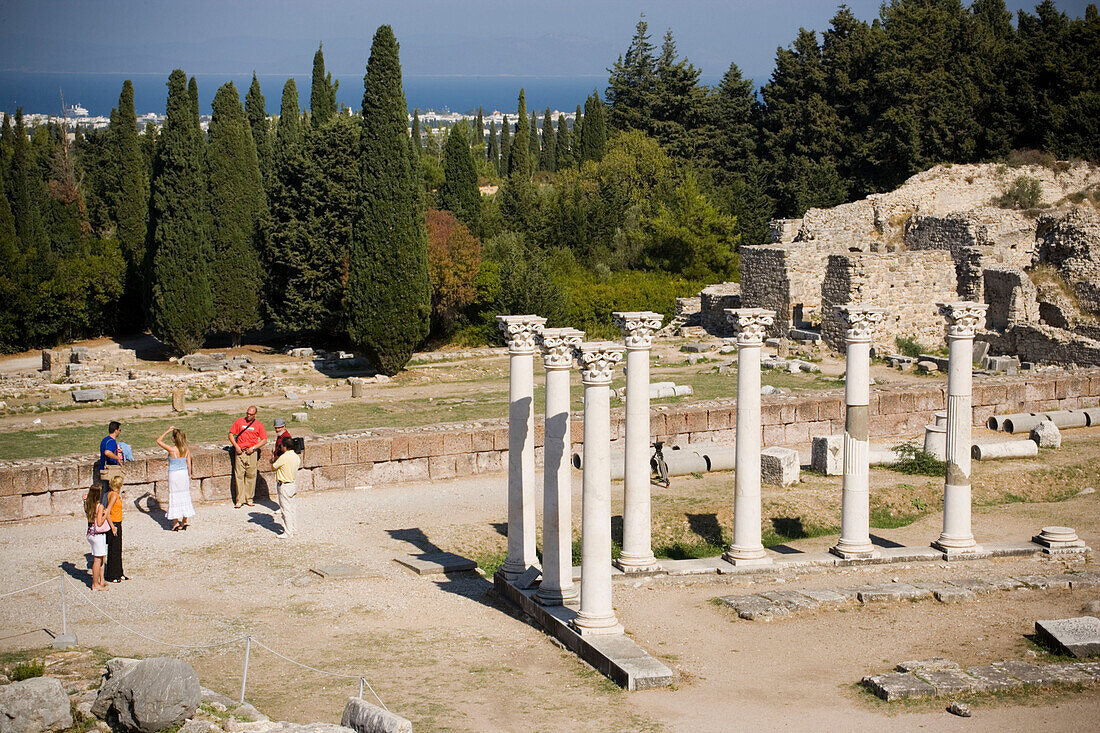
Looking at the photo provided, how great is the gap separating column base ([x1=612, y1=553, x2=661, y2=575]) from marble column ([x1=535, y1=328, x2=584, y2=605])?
3.94 ft

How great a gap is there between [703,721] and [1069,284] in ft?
93.3

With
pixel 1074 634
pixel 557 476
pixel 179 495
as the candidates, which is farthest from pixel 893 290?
pixel 179 495

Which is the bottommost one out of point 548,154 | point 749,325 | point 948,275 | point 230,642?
point 230,642

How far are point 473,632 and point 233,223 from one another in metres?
30.5

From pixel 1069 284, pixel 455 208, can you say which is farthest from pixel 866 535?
pixel 455 208

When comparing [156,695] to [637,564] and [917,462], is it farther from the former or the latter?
[917,462]

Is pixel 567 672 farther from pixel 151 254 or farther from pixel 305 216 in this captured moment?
pixel 151 254

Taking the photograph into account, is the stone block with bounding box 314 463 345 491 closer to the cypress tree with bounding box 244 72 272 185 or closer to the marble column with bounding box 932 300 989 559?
the marble column with bounding box 932 300 989 559

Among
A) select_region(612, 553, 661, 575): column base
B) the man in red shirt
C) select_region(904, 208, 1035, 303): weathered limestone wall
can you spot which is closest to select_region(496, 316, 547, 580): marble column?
select_region(612, 553, 661, 575): column base

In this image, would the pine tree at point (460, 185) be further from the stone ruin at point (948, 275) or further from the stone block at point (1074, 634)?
the stone block at point (1074, 634)

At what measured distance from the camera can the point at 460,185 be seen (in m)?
51.3

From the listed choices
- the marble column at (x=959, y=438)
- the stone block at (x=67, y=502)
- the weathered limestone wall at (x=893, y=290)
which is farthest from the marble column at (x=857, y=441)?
the weathered limestone wall at (x=893, y=290)

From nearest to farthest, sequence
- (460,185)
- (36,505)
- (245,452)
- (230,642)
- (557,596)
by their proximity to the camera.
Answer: (230,642)
(557,596)
(36,505)
(245,452)
(460,185)

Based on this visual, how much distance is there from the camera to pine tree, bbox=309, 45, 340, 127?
5497 centimetres
